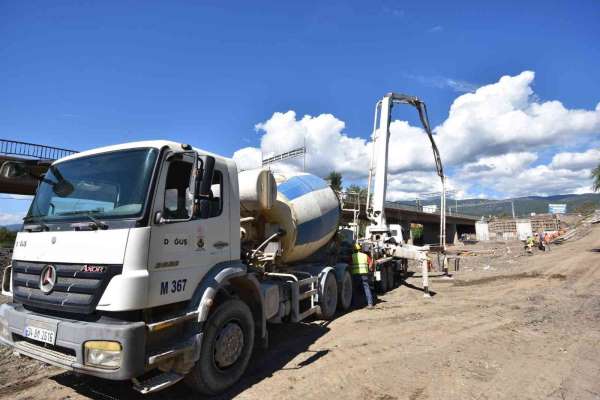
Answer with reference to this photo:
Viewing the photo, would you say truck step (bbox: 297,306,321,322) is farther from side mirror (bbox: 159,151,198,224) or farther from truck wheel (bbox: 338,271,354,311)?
side mirror (bbox: 159,151,198,224)

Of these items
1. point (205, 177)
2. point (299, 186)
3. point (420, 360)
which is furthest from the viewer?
point (299, 186)

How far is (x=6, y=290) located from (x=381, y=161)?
36.0 ft

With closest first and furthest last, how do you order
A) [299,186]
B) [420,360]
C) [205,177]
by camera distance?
[205,177] → [420,360] → [299,186]

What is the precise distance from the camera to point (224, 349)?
15.1ft

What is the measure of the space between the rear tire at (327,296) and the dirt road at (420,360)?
0.28 m

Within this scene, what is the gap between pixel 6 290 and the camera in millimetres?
5059

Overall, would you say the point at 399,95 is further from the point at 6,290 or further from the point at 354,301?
the point at 6,290

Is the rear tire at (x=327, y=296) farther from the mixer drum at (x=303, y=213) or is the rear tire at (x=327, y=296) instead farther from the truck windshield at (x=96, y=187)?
the truck windshield at (x=96, y=187)

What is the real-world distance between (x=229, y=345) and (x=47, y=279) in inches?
84.7

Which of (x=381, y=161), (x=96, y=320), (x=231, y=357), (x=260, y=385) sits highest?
(x=381, y=161)

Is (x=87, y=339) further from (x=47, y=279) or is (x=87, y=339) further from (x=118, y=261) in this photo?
(x=47, y=279)

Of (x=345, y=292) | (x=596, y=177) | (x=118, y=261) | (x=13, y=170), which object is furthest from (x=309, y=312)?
(x=596, y=177)

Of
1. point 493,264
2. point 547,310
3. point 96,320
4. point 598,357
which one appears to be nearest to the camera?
point 96,320

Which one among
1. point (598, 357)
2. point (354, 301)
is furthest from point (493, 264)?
point (598, 357)
